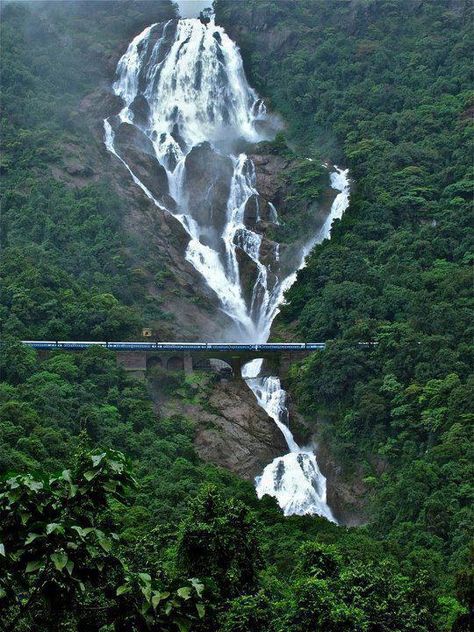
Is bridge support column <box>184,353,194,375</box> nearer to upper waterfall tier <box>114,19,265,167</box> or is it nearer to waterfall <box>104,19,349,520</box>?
waterfall <box>104,19,349,520</box>

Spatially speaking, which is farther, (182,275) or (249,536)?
(182,275)

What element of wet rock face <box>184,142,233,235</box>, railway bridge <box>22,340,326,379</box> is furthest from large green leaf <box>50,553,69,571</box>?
wet rock face <box>184,142,233,235</box>

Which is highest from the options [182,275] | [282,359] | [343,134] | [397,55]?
[397,55]

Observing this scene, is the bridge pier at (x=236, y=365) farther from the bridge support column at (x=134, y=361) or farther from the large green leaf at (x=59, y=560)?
the large green leaf at (x=59, y=560)

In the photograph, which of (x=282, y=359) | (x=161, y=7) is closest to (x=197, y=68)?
(x=161, y=7)

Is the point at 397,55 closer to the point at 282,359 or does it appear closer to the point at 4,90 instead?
the point at 4,90
